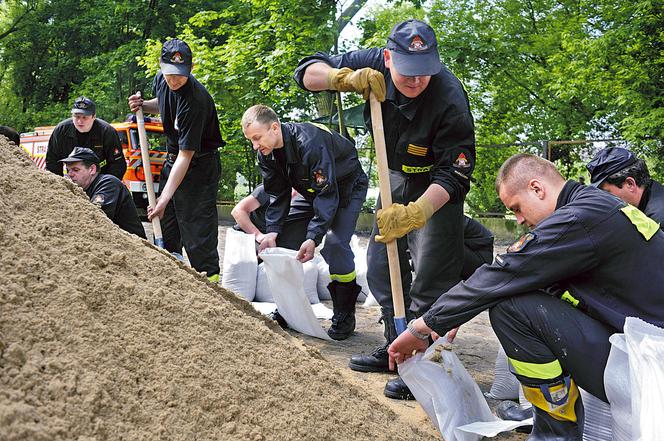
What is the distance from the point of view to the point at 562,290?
7.32ft

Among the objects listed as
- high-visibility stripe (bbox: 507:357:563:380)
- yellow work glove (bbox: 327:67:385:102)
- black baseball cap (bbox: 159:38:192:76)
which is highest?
black baseball cap (bbox: 159:38:192:76)

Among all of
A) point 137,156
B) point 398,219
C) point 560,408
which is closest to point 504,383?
point 560,408

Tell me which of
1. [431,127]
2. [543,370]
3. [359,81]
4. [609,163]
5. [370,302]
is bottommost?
[370,302]

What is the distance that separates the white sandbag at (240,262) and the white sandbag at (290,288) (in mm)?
832

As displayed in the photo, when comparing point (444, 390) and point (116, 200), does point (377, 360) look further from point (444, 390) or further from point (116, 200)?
point (116, 200)

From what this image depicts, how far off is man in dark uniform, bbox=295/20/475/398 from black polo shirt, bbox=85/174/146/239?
1.64 meters

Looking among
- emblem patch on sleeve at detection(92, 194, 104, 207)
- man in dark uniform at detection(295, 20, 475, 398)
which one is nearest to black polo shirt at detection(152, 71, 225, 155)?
emblem patch on sleeve at detection(92, 194, 104, 207)

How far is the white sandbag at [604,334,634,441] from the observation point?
190cm

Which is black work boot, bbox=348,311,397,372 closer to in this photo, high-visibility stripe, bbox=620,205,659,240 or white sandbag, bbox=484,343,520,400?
white sandbag, bbox=484,343,520,400

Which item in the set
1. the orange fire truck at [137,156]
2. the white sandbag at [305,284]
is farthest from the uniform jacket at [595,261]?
the orange fire truck at [137,156]

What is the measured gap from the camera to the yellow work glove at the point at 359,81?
2.63 m

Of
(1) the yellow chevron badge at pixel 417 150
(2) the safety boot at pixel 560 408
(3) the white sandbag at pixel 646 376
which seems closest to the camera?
(3) the white sandbag at pixel 646 376

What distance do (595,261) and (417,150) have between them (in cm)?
119

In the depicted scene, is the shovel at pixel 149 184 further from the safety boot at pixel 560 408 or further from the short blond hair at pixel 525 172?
the safety boot at pixel 560 408
